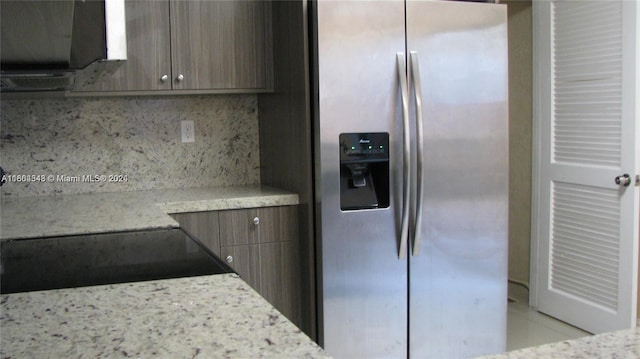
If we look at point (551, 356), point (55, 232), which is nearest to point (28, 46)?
point (55, 232)

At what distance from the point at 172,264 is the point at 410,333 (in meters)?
1.56

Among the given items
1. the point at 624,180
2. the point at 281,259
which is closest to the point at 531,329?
the point at 624,180

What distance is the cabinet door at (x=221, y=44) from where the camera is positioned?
2754 millimetres

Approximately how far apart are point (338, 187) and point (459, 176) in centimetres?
56

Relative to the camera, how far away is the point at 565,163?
338 cm

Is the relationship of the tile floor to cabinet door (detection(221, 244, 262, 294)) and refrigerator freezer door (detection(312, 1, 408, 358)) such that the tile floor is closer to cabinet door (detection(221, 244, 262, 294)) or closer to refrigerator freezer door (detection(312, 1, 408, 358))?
refrigerator freezer door (detection(312, 1, 408, 358))

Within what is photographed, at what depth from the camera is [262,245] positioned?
2680 mm

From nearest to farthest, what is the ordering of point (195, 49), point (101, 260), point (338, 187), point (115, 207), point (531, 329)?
point (101, 260)
point (115, 207)
point (338, 187)
point (195, 49)
point (531, 329)

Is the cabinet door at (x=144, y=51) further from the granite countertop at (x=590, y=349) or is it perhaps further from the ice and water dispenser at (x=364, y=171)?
the granite countertop at (x=590, y=349)

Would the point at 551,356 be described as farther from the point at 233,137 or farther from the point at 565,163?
the point at 565,163

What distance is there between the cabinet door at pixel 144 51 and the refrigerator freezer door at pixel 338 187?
74 centimetres

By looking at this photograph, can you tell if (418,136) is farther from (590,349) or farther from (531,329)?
(590,349)

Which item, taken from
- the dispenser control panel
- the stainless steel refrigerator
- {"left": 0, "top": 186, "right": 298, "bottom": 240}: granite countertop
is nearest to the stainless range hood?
{"left": 0, "top": 186, "right": 298, "bottom": 240}: granite countertop

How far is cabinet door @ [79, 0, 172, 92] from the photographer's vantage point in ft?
8.73
